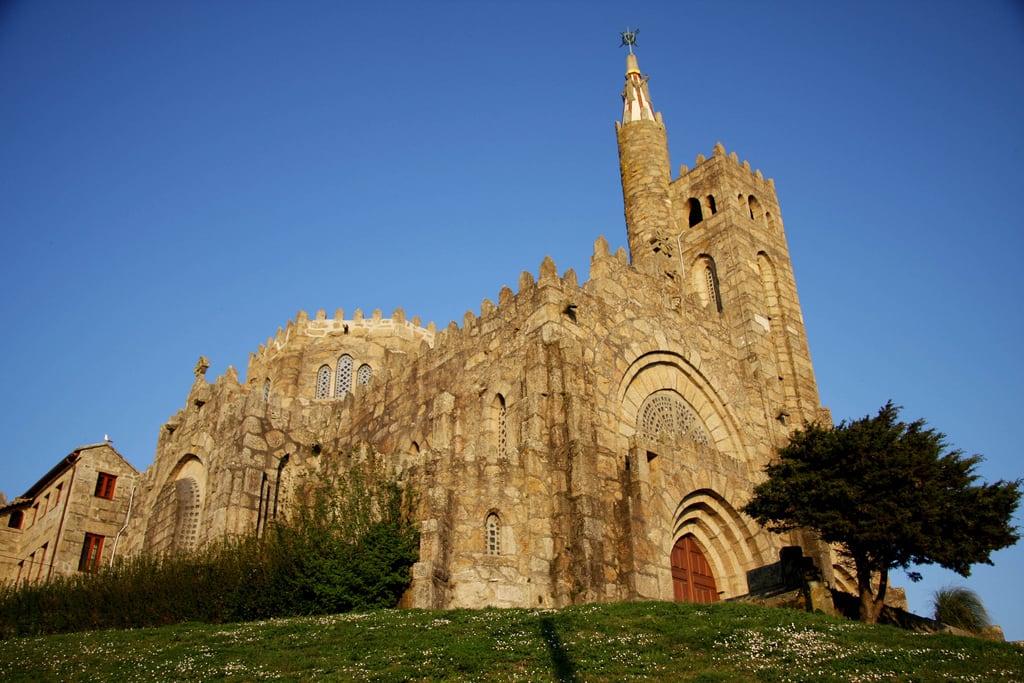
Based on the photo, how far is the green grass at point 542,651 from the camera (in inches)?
522

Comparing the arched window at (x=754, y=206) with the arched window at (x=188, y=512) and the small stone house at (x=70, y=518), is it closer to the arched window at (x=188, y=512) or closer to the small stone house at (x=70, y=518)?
the arched window at (x=188, y=512)

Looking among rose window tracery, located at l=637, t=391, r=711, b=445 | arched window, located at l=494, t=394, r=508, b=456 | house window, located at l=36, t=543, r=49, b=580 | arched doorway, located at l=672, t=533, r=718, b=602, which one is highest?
rose window tracery, located at l=637, t=391, r=711, b=445

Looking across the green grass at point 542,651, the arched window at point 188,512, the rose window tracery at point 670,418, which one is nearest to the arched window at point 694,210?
the rose window tracery at point 670,418

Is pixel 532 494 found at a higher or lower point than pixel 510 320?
lower

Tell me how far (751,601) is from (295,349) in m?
26.2

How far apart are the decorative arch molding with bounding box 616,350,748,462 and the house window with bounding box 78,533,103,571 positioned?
18840 mm

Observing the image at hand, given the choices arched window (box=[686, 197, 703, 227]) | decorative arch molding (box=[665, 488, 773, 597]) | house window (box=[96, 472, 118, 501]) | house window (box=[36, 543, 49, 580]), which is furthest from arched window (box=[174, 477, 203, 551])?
arched window (box=[686, 197, 703, 227])

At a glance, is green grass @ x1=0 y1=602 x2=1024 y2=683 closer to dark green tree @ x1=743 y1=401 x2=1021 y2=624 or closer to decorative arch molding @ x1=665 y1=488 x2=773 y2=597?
dark green tree @ x1=743 y1=401 x2=1021 y2=624

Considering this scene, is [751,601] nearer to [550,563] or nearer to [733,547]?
[733,547]

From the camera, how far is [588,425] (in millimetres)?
21844

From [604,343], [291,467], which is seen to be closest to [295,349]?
[291,467]

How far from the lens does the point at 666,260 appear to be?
98.5ft

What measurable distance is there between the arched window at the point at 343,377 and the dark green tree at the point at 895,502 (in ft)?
82.4

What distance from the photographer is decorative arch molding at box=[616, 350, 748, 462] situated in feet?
82.3
